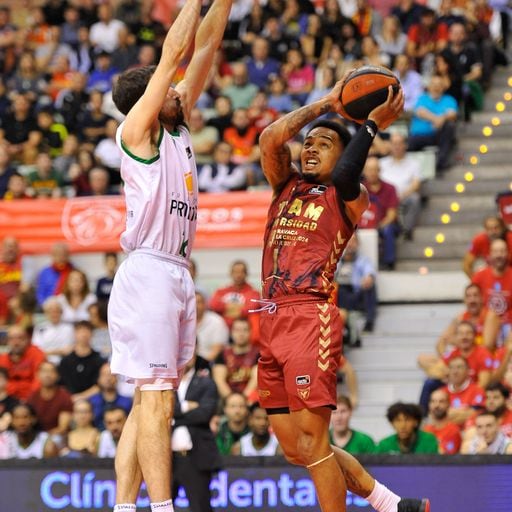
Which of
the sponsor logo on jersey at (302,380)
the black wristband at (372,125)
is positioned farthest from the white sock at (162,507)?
the black wristband at (372,125)

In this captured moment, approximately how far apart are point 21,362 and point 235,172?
3801 mm

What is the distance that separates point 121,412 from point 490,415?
330cm

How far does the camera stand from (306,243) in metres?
7.83

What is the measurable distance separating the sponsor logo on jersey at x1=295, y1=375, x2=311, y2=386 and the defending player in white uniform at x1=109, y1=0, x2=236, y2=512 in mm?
653

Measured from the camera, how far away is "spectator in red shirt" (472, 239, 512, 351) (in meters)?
13.6

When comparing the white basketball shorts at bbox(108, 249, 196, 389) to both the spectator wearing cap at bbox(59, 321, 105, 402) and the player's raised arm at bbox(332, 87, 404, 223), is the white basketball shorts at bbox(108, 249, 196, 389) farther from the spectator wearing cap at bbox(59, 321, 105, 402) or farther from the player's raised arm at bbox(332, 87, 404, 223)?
the spectator wearing cap at bbox(59, 321, 105, 402)

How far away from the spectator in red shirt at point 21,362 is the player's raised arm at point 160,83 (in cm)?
700

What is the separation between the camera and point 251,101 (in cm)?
1822

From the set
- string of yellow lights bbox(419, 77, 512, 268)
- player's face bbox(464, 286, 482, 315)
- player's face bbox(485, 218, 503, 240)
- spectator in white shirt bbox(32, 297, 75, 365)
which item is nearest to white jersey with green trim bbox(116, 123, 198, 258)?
player's face bbox(464, 286, 482, 315)

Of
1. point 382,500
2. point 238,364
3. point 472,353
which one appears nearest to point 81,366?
point 238,364

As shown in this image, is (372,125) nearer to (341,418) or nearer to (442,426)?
(341,418)

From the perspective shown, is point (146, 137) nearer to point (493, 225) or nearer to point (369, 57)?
point (493, 225)

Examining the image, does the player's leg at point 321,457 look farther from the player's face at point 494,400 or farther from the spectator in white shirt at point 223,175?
the spectator in white shirt at point 223,175

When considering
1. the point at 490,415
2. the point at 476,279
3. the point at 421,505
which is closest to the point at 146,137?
the point at 421,505
